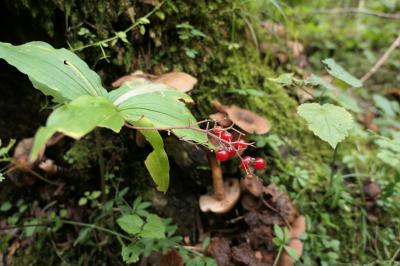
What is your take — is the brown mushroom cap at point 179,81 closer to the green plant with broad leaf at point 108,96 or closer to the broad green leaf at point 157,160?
the green plant with broad leaf at point 108,96

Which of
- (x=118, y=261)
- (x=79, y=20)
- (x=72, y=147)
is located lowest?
(x=118, y=261)

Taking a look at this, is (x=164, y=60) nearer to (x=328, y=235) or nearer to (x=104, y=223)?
(x=104, y=223)

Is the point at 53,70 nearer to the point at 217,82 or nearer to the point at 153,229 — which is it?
the point at 153,229

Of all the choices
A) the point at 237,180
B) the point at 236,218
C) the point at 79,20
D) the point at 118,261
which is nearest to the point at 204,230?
the point at 236,218

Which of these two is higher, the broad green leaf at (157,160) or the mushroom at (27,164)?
the broad green leaf at (157,160)

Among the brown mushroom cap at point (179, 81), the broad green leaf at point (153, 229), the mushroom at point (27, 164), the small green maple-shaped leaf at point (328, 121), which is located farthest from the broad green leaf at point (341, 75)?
the mushroom at point (27, 164)

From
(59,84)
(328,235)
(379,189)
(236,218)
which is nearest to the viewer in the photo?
(59,84)

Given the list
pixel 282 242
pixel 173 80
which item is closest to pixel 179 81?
pixel 173 80
